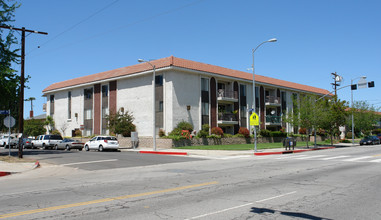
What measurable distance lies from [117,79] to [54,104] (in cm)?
1729

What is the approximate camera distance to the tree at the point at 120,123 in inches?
1499

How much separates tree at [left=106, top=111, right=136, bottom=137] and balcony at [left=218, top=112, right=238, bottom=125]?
11.0m

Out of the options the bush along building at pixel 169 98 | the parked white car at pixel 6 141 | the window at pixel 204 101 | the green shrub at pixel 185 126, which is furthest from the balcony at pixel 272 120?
the parked white car at pixel 6 141

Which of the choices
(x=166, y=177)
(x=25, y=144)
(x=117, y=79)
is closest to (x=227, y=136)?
(x=117, y=79)

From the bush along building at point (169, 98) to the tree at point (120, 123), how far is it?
1.19 metres

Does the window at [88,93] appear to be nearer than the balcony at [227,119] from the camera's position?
No

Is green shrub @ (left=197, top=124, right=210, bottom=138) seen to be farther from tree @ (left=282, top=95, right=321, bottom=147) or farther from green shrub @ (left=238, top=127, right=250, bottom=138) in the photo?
tree @ (left=282, top=95, right=321, bottom=147)

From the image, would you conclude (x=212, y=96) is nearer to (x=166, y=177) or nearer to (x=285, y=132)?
(x=285, y=132)

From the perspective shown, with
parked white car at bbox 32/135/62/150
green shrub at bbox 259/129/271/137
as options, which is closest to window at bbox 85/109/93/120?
parked white car at bbox 32/135/62/150

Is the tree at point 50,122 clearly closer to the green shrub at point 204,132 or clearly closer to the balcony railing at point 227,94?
the green shrub at point 204,132

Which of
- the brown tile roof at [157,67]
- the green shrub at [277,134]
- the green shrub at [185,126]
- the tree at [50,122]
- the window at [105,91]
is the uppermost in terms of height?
the brown tile roof at [157,67]

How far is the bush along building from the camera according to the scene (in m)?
37.4

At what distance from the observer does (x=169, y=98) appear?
3672cm

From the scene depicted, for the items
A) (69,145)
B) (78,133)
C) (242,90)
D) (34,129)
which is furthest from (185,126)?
(34,129)
